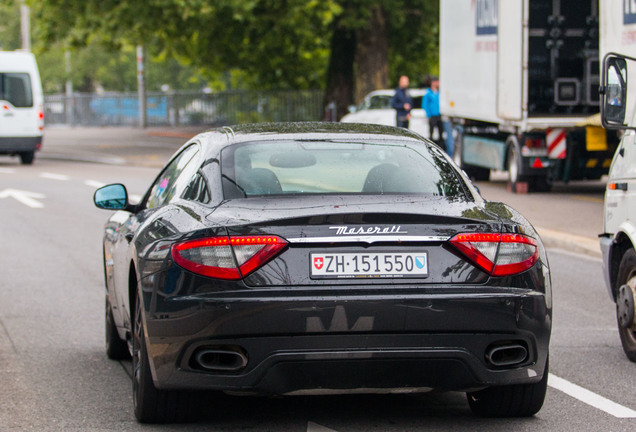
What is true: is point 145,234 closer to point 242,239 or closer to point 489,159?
point 242,239

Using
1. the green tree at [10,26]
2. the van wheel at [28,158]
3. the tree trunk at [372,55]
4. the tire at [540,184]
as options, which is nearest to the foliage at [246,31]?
the tree trunk at [372,55]

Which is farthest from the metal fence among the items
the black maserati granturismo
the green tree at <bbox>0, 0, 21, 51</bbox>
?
the black maserati granturismo

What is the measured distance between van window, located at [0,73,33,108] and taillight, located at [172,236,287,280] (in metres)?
27.2

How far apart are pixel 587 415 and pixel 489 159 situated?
1718cm

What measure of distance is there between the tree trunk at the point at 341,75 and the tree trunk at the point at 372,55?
2.73m

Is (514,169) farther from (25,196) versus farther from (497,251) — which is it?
(497,251)

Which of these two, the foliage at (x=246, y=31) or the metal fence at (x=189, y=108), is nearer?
the foliage at (x=246, y=31)

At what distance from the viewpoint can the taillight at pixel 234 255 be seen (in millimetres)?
5125

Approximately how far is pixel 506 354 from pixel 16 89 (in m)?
27.7

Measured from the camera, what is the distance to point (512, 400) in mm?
5816

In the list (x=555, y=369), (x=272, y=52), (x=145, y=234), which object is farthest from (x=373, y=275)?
(x=272, y=52)

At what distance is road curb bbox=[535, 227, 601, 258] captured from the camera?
13383 millimetres

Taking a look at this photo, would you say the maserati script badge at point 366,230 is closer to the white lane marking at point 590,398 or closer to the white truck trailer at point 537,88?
the white lane marking at point 590,398

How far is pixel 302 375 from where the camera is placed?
5180 mm
